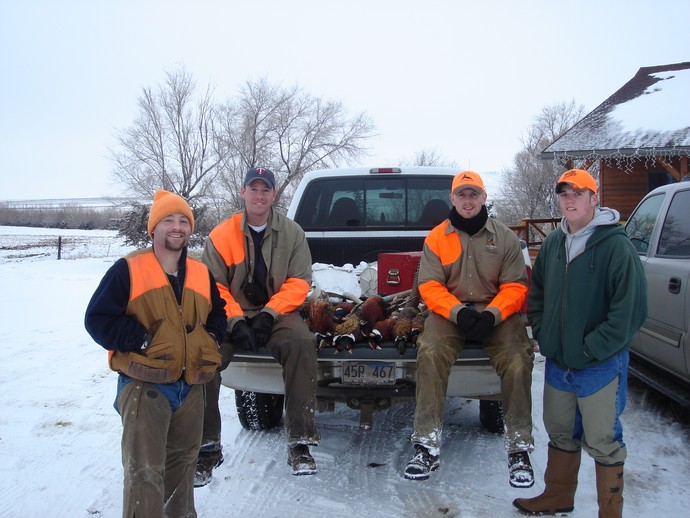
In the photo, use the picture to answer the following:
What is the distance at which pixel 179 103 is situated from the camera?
30.6 metres

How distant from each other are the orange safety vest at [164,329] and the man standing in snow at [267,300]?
571 mm

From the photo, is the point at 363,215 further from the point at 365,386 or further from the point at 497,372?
the point at 497,372

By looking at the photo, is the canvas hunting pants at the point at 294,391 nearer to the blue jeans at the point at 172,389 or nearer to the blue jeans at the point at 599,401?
the blue jeans at the point at 172,389

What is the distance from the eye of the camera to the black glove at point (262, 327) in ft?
10.9

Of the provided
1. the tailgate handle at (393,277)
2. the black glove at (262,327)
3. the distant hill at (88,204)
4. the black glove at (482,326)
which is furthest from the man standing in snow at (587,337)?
the distant hill at (88,204)

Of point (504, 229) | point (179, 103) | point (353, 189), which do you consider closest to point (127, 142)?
point (179, 103)

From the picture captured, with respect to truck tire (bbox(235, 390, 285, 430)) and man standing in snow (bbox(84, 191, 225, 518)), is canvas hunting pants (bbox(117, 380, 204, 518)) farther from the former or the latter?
truck tire (bbox(235, 390, 285, 430))

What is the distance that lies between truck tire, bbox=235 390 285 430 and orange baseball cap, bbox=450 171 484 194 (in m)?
2.02

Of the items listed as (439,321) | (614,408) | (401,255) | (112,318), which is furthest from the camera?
(401,255)

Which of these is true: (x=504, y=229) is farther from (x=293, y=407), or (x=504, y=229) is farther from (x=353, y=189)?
(x=353, y=189)

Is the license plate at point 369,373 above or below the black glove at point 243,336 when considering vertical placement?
below

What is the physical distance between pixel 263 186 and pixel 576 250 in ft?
6.15

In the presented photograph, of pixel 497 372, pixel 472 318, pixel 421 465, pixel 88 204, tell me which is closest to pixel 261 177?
pixel 472 318

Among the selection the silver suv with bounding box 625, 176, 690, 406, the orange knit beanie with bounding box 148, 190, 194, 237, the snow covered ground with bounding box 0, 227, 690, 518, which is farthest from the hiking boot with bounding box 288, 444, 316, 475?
the silver suv with bounding box 625, 176, 690, 406
